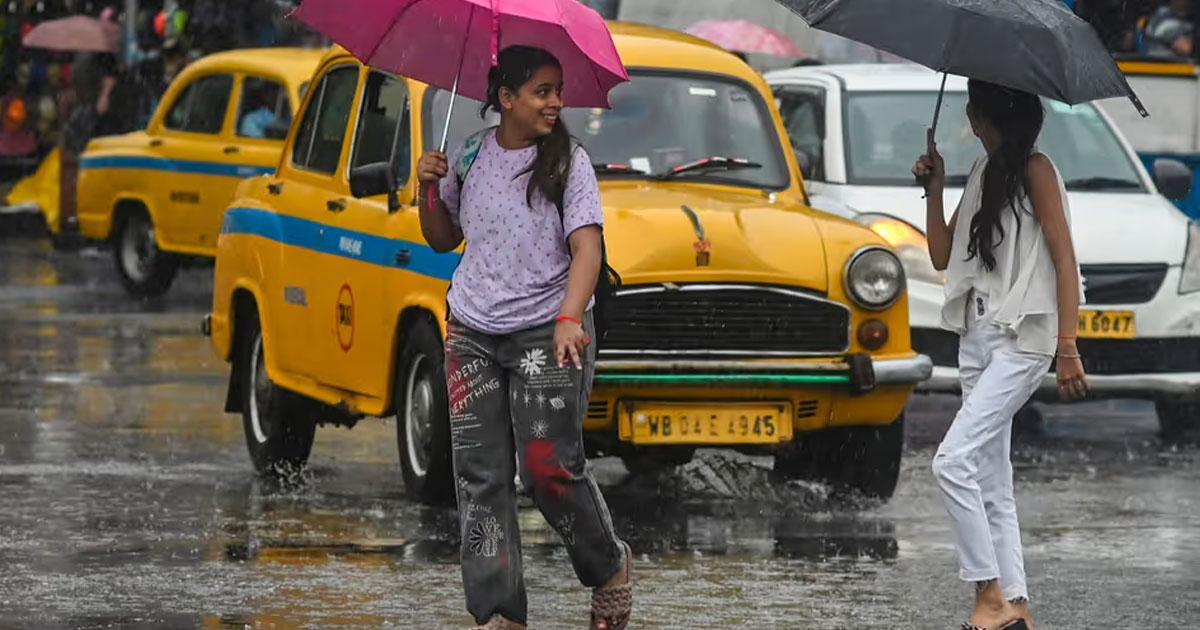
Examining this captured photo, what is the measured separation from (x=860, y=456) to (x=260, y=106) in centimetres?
1031

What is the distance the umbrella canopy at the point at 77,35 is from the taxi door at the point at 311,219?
17496mm

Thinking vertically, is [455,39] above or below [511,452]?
above

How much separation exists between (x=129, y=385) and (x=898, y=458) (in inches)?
215

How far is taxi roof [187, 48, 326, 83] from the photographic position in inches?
785

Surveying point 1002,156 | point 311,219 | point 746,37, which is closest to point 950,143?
point 311,219

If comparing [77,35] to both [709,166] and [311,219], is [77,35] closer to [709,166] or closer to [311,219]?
[311,219]

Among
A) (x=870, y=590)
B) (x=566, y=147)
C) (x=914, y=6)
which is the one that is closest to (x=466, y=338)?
(x=566, y=147)

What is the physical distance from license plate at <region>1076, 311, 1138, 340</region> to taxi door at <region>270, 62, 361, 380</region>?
11.8 ft

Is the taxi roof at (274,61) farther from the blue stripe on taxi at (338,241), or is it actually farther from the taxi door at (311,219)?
the taxi door at (311,219)

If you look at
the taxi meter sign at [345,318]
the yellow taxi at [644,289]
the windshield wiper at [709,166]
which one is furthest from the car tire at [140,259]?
the windshield wiper at [709,166]

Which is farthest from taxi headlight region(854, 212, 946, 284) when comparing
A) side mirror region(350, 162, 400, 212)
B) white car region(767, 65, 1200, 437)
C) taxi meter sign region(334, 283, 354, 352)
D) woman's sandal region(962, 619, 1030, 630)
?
woman's sandal region(962, 619, 1030, 630)

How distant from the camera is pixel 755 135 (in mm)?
11320

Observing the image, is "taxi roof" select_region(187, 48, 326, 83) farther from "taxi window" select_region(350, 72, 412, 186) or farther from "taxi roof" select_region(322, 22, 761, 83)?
"taxi window" select_region(350, 72, 412, 186)

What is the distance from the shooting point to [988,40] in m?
7.21
